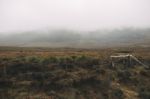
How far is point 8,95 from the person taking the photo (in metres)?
34.6

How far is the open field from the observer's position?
35.3 metres

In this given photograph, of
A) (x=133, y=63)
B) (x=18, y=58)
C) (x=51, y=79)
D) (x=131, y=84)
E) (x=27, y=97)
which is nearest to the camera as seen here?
(x=27, y=97)

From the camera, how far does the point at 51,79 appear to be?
37281 mm

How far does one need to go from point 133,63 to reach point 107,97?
511 inches

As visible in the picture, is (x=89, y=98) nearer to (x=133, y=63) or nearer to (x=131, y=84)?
(x=131, y=84)

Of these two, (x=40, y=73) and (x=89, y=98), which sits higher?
(x=40, y=73)

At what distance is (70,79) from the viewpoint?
122 feet

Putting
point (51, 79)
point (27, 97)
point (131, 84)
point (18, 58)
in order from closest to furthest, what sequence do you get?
point (27, 97) → point (51, 79) → point (131, 84) → point (18, 58)

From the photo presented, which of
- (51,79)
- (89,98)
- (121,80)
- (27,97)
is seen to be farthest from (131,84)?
(27,97)

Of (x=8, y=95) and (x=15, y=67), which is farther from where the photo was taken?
(x=15, y=67)

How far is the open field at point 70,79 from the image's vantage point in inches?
1390

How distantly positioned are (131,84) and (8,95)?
15979 millimetres

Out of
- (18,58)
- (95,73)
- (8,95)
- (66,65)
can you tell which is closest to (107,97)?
(95,73)

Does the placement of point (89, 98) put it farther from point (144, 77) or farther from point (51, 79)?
point (144, 77)
